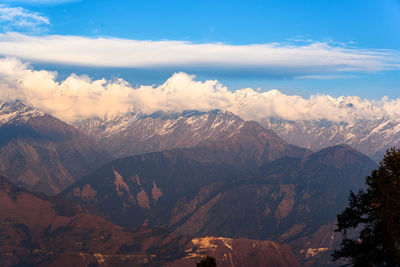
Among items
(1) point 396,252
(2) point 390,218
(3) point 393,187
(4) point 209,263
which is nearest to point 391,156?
(3) point 393,187

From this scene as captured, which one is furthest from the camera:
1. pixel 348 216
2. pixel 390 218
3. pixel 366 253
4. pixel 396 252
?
pixel 348 216

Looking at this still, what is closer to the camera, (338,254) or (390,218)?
(390,218)

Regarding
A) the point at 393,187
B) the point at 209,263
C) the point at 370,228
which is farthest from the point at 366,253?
the point at 209,263

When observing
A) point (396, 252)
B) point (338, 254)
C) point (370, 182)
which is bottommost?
point (338, 254)

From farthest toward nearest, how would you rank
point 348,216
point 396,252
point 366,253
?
point 348,216 < point 366,253 < point 396,252

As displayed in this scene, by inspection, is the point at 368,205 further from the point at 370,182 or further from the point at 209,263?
the point at 209,263

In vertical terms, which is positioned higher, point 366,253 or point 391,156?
point 391,156

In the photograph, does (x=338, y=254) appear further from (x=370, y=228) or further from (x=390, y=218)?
(x=390, y=218)
